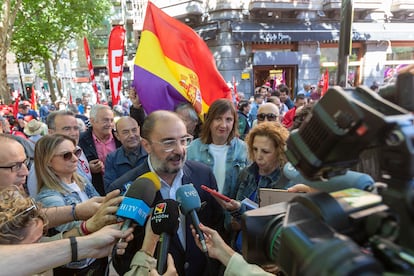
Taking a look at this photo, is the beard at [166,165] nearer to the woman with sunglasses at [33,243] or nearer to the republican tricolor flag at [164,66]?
the woman with sunglasses at [33,243]

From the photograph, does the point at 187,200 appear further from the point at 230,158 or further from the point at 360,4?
the point at 360,4

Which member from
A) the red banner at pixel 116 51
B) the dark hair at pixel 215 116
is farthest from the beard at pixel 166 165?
the red banner at pixel 116 51

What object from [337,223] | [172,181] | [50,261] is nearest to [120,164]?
[172,181]

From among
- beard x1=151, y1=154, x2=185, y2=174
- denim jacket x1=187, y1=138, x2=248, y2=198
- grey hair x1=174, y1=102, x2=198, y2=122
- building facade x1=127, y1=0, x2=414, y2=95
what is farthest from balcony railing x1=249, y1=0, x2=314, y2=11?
beard x1=151, y1=154, x2=185, y2=174

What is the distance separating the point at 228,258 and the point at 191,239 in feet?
1.89

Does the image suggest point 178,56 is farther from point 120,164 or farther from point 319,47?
point 319,47

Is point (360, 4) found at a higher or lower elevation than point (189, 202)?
higher

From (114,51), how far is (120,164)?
224 centimetres

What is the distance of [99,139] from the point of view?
3.95 metres

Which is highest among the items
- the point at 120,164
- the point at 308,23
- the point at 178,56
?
the point at 308,23

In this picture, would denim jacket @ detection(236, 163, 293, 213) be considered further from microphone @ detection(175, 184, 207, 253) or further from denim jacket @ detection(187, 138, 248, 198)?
microphone @ detection(175, 184, 207, 253)

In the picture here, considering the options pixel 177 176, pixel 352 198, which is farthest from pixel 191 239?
pixel 352 198

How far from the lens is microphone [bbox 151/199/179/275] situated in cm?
135

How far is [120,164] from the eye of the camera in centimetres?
330
